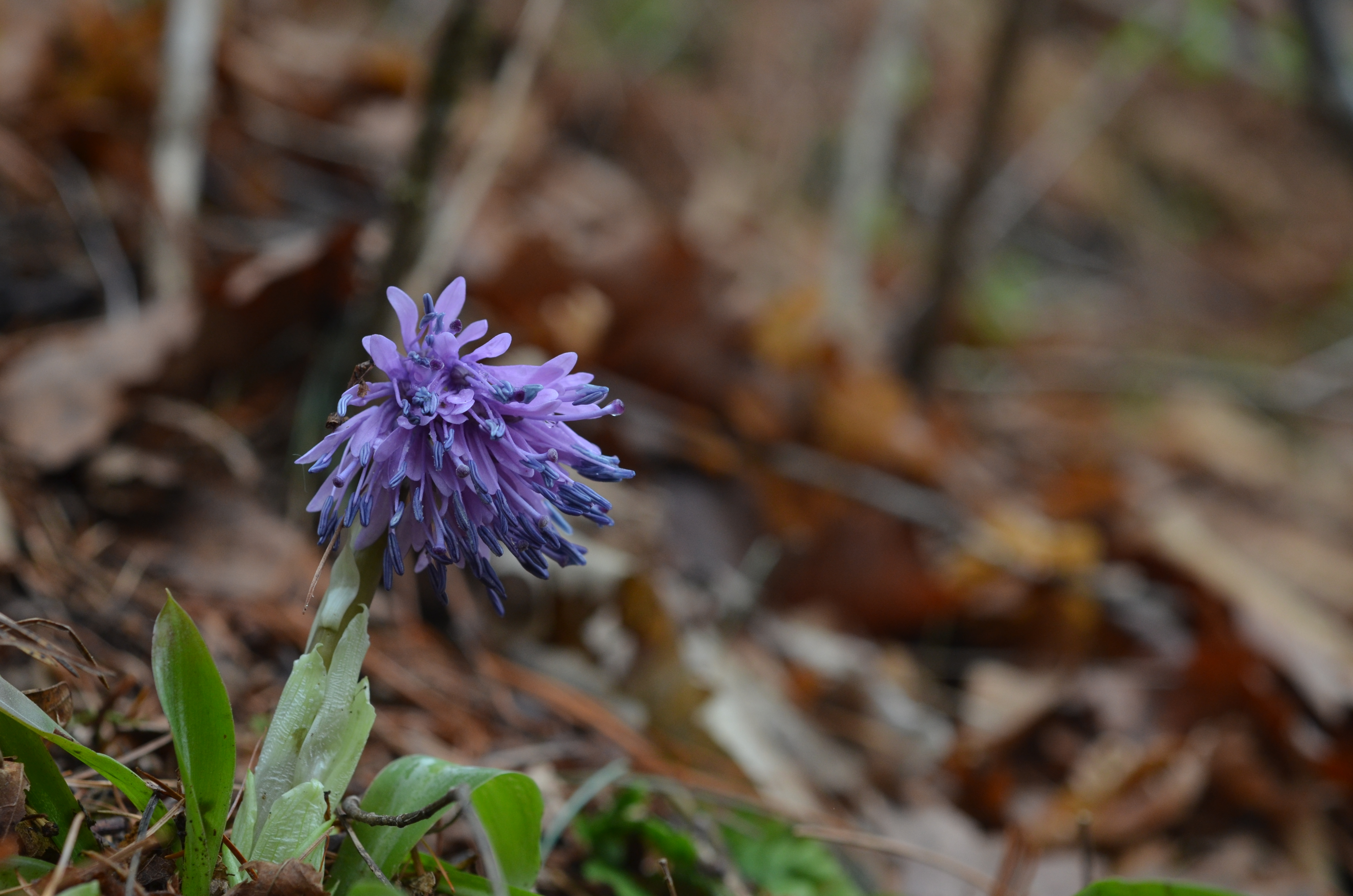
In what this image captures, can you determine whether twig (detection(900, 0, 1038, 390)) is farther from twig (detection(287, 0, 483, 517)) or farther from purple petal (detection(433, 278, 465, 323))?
purple petal (detection(433, 278, 465, 323))

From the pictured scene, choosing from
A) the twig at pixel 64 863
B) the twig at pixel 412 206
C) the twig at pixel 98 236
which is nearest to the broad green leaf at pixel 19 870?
the twig at pixel 64 863

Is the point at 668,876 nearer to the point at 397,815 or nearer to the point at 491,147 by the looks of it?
the point at 397,815

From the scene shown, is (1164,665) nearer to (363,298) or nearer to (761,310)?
(761,310)

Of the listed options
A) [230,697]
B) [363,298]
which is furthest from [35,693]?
[363,298]

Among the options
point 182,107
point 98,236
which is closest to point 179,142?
point 182,107

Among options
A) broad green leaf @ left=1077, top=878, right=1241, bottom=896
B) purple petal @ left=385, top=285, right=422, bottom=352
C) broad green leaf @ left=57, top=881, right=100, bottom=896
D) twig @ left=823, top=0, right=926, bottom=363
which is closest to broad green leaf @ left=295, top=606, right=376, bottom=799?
broad green leaf @ left=57, top=881, right=100, bottom=896
